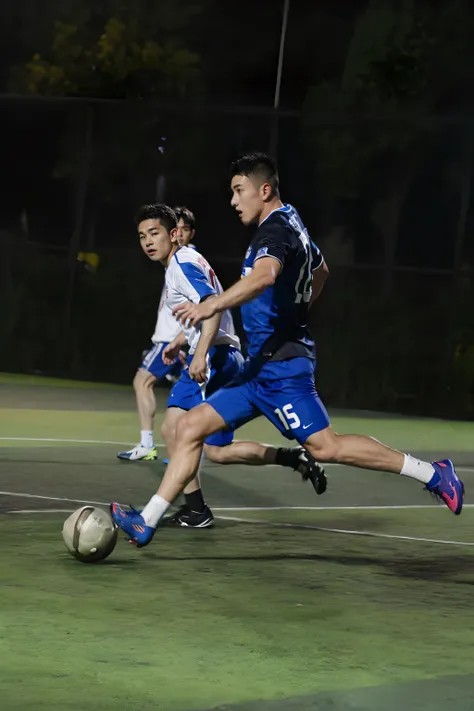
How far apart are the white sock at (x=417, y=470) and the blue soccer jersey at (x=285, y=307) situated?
0.73 metres

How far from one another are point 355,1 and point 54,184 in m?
10.8

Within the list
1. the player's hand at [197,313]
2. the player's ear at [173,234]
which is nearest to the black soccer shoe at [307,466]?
the player's ear at [173,234]

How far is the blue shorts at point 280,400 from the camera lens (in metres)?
8.48

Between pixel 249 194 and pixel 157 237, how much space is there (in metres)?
1.80

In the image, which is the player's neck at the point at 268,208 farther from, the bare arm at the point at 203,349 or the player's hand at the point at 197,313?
the player's hand at the point at 197,313

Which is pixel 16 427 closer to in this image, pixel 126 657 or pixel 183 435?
pixel 183 435

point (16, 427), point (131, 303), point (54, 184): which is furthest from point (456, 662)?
point (54, 184)

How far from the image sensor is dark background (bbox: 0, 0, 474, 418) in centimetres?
1794

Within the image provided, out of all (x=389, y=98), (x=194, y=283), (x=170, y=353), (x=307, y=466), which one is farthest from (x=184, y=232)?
(x=389, y=98)

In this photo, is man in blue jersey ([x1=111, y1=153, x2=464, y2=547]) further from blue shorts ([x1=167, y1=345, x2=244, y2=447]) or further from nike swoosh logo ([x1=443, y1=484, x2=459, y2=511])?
blue shorts ([x1=167, y1=345, x2=244, y2=447])

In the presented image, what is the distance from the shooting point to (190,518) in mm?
9547

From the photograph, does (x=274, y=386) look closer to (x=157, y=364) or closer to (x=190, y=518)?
(x=190, y=518)

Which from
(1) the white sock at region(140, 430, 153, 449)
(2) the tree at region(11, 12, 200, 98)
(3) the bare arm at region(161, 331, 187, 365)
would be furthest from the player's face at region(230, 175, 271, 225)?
(2) the tree at region(11, 12, 200, 98)

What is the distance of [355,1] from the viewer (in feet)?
98.2
